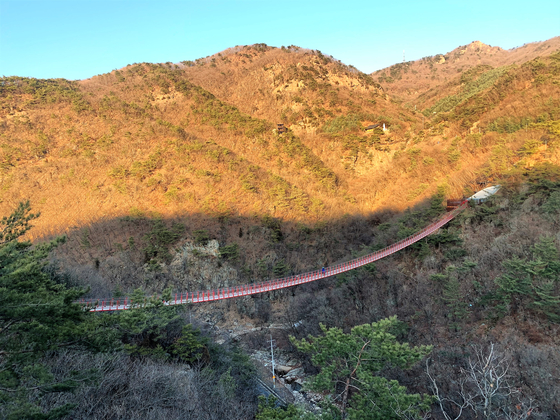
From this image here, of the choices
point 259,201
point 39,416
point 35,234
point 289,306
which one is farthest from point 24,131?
point 39,416

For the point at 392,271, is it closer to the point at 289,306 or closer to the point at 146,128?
the point at 289,306

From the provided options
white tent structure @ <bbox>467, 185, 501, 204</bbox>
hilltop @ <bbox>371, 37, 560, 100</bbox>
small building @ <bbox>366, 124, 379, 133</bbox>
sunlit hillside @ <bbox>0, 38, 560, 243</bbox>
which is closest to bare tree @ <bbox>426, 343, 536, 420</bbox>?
white tent structure @ <bbox>467, 185, 501, 204</bbox>

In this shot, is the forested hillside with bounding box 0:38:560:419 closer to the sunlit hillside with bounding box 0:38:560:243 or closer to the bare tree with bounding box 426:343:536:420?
the bare tree with bounding box 426:343:536:420

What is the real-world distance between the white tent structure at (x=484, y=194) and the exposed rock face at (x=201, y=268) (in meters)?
18.6

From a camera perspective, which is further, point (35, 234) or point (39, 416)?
point (35, 234)

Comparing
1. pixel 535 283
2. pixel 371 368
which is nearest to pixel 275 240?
pixel 535 283

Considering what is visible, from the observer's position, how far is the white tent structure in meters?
18.2

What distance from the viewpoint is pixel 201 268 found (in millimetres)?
23609

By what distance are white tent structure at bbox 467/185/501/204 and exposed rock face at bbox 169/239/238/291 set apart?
60.9ft

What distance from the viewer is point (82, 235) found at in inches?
903

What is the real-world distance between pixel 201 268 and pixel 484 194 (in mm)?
21664

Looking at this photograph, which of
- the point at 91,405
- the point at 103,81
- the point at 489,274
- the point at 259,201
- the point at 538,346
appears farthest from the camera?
the point at 103,81

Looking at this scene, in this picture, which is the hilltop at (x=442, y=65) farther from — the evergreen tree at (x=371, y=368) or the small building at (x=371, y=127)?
the evergreen tree at (x=371, y=368)

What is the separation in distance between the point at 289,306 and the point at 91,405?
17.1m
